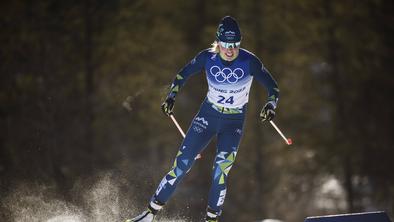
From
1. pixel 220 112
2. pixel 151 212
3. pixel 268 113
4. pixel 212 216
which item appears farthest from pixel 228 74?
pixel 151 212

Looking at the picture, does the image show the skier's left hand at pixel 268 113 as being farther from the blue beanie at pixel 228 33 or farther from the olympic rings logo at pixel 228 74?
the blue beanie at pixel 228 33

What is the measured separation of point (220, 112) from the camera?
8.17m

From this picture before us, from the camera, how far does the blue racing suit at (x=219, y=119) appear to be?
8016 millimetres

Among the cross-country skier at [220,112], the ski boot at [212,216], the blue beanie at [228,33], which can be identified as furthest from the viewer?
the ski boot at [212,216]

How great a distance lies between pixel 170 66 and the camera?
67.4 ft

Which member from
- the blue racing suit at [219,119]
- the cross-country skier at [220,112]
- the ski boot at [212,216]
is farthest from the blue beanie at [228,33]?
the ski boot at [212,216]

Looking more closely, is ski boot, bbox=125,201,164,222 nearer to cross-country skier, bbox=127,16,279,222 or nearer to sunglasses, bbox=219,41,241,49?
cross-country skier, bbox=127,16,279,222

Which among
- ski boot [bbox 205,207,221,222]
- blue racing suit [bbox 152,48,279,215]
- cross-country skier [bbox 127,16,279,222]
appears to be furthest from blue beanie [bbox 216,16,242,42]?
ski boot [bbox 205,207,221,222]

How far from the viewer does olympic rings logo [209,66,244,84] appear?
8039mm

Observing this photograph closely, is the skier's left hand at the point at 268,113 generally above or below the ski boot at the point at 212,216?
above

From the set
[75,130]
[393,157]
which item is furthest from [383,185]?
[75,130]

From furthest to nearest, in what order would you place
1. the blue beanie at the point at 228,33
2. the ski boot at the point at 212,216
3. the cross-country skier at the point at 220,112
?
the ski boot at the point at 212,216 < the cross-country skier at the point at 220,112 < the blue beanie at the point at 228,33

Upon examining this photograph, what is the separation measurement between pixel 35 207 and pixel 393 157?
1329 centimetres

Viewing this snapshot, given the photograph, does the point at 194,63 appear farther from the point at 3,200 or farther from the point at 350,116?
the point at 350,116
